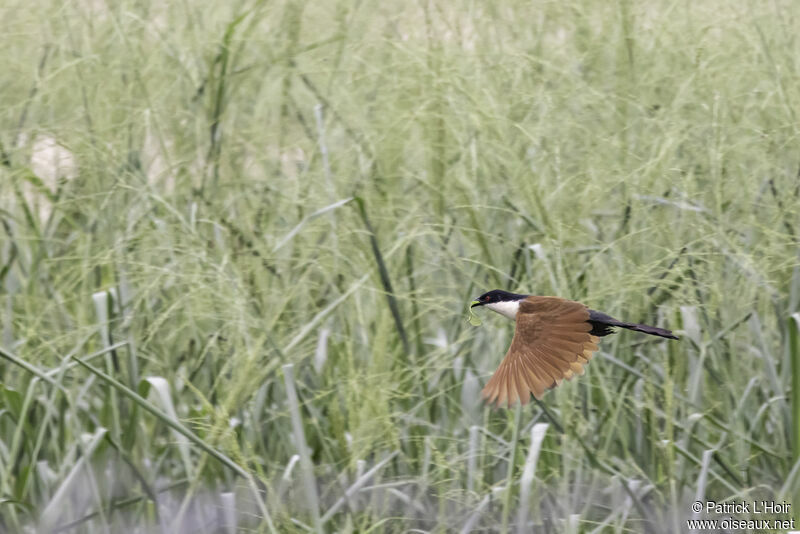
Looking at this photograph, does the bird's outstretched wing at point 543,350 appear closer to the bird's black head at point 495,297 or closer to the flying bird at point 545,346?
the flying bird at point 545,346

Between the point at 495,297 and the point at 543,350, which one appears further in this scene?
the point at 495,297

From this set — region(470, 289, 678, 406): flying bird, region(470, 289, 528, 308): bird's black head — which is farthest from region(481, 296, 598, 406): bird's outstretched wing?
region(470, 289, 528, 308): bird's black head

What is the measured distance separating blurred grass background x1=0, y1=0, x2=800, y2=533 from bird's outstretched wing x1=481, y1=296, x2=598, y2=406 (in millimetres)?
89

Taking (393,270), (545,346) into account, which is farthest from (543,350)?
(393,270)

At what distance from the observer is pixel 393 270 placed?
1970 mm

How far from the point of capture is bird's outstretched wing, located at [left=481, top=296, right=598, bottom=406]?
1397 mm

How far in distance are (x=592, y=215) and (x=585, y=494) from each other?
559mm

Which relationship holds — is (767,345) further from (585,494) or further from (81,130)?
(81,130)

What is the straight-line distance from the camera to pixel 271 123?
247 cm

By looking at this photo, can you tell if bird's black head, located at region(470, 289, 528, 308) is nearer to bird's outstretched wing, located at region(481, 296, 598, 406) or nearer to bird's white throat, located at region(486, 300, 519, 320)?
bird's white throat, located at region(486, 300, 519, 320)

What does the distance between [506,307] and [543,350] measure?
0.18 meters

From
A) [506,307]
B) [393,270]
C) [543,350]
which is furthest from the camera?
[393,270]

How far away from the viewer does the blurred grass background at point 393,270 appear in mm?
1657

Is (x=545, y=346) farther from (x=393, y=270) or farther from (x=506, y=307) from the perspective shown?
(x=393, y=270)
